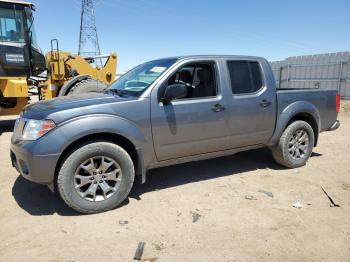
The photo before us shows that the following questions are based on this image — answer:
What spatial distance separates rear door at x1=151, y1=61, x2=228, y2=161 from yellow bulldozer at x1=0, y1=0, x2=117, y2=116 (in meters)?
5.02

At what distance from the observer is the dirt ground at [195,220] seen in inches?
121

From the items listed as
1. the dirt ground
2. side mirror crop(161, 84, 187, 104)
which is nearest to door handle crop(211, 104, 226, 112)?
side mirror crop(161, 84, 187, 104)

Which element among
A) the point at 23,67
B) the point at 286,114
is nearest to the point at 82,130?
the point at 286,114

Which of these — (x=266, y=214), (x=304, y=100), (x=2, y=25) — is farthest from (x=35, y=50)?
(x=266, y=214)

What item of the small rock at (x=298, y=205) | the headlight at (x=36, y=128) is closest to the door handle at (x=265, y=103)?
the small rock at (x=298, y=205)

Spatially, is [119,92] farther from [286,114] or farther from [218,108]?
[286,114]

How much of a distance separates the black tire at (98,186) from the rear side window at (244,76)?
194cm

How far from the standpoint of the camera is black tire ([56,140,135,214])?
3.64 m

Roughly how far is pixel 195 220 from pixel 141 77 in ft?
6.88

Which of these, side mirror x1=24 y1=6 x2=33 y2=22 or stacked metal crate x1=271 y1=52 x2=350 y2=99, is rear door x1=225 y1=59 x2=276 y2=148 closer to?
side mirror x1=24 y1=6 x2=33 y2=22

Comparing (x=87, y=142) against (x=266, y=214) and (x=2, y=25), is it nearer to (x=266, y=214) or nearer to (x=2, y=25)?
(x=266, y=214)

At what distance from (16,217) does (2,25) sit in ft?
22.1

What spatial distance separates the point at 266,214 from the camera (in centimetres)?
386

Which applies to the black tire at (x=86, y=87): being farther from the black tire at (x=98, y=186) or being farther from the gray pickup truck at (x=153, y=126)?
the black tire at (x=98, y=186)
